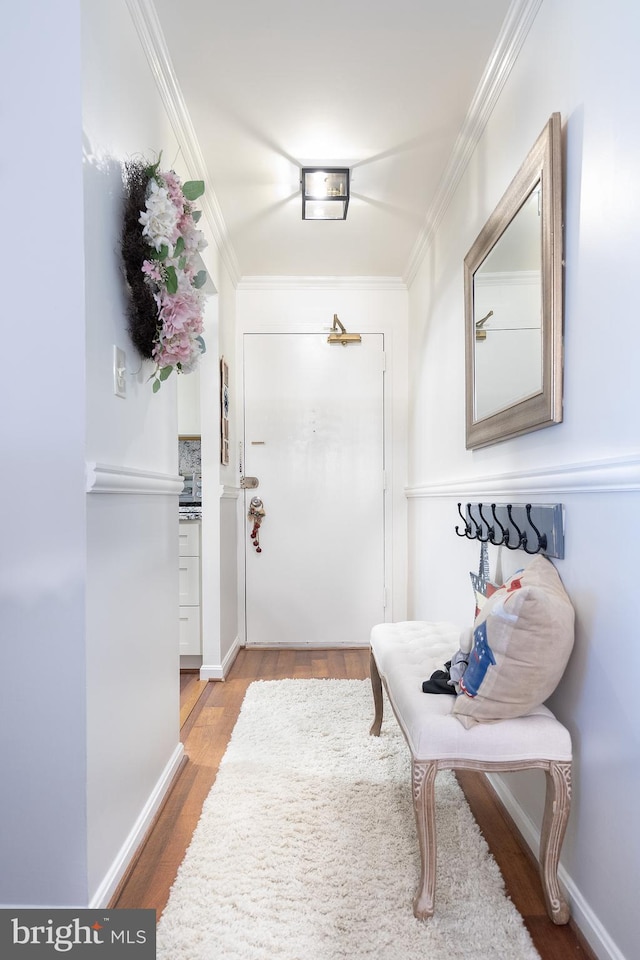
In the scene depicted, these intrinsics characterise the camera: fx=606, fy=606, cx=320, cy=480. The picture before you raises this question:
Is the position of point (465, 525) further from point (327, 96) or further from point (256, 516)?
point (256, 516)

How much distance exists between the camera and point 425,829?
1.41 metres

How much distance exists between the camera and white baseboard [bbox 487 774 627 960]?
1.25m

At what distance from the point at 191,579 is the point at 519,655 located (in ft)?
7.74

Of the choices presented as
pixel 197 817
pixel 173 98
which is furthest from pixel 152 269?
pixel 197 817

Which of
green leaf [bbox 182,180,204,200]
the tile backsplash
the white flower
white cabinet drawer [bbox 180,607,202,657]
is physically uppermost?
green leaf [bbox 182,180,204,200]

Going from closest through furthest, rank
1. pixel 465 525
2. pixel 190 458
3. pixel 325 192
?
pixel 465 525 → pixel 325 192 → pixel 190 458

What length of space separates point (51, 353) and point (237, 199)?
1921 millimetres

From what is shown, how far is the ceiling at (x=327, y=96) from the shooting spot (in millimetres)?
1847

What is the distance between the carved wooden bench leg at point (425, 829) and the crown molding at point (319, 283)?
3.25m

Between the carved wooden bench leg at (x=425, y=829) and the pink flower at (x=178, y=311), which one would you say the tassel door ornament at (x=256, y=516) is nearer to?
the pink flower at (x=178, y=311)

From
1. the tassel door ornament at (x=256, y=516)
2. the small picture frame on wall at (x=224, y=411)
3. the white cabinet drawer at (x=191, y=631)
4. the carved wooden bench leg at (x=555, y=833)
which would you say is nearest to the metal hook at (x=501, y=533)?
the carved wooden bench leg at (x=555, y=833)

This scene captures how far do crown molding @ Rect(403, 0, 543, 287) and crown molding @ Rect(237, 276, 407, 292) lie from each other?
807 mm

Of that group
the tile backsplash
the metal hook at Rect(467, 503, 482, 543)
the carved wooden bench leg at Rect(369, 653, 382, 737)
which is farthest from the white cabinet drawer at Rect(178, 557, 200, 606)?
the metal hook at Rect(467, 503, 482, 543)

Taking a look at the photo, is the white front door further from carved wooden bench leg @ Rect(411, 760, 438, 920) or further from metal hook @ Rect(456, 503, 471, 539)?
carved wooden bench leg @ Rect(411, 760, 438, 920)
